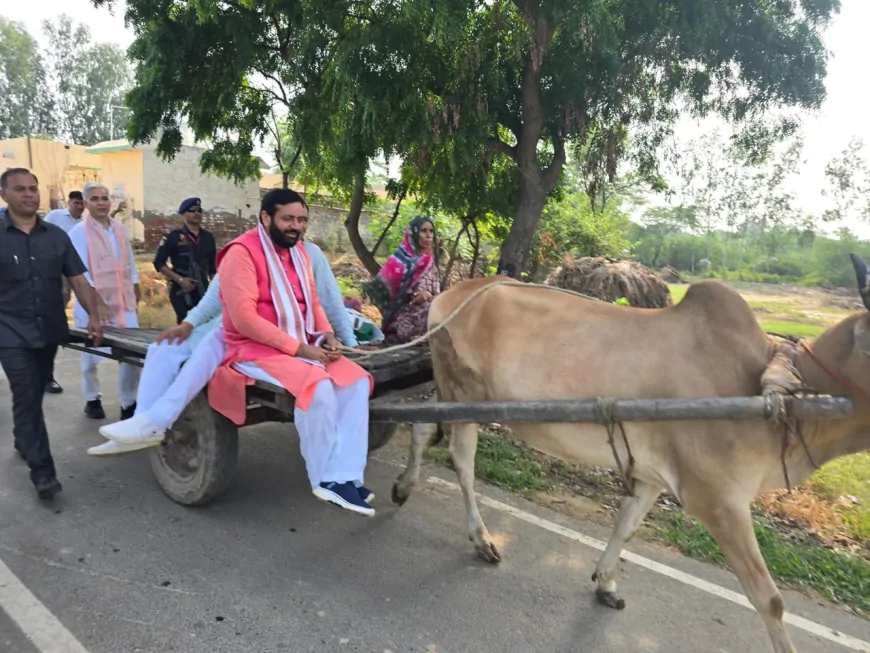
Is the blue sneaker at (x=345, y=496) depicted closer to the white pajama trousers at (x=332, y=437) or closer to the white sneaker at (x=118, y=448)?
the white pajama trousers at (x=332, y=437)

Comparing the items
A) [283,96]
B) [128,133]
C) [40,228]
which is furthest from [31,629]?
[283,96]

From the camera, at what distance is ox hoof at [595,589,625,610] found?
3020 millimetres

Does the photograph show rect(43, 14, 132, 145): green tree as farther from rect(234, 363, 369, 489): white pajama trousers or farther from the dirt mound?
rect(234, 363, 369, 489): white pajama trousers

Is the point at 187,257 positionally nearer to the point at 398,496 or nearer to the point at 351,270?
the point at 398,496

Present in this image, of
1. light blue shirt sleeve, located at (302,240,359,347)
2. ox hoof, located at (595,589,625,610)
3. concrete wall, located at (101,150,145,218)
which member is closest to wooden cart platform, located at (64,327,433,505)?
light blue shirt sleeve, located at (302,240,359,347)

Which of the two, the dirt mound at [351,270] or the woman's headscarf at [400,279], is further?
the dirt mound at [351,270]

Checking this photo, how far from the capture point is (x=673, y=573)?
11.1ft

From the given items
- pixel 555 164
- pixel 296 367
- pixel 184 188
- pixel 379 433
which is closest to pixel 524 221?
pixel 555 164

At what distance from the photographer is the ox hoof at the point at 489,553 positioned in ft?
11.0

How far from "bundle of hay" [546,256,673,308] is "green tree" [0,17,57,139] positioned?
3784cm

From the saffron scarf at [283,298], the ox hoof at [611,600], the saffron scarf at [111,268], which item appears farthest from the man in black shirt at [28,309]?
the ox hoof at [611,600]

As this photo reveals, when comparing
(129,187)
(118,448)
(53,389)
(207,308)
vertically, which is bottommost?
(53,389)

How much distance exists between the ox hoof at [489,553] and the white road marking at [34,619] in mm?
1832

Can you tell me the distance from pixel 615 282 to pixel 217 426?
21.7ft
